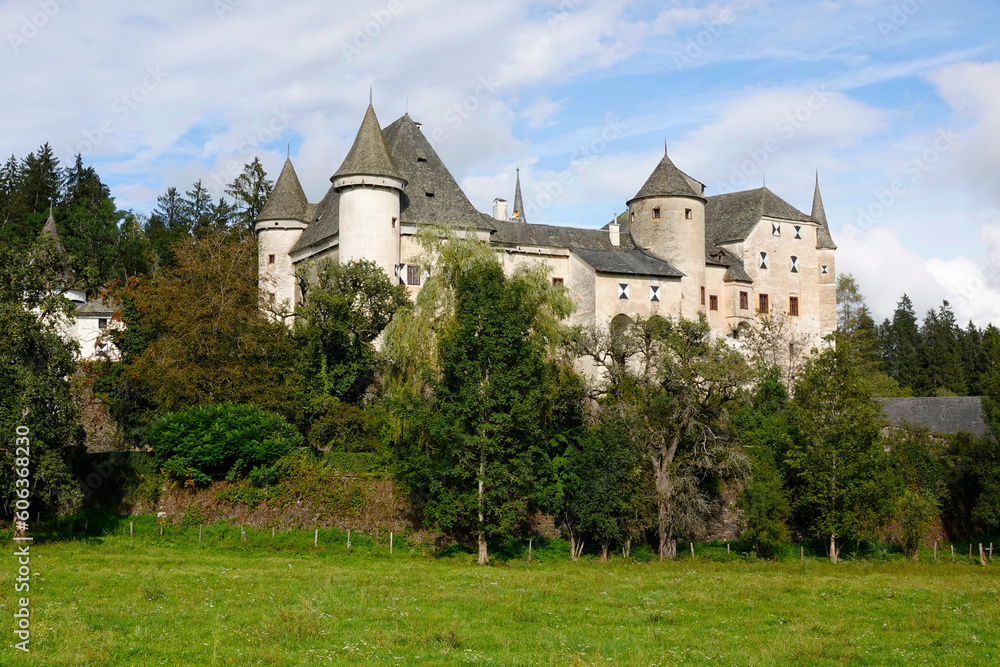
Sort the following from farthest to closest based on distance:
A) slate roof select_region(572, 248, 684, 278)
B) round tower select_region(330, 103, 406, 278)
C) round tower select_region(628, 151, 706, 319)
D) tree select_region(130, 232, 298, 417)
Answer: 1. round tower select_region(628, 151, 706, 319)
2. slate roof select_region(572, 248, 684, 278)
3. round tower select_region(330, 103, 406, 278)
4. tree select_region(130, 232, 298, 417)

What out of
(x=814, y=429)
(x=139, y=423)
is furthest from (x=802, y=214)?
(x=139, y=423)

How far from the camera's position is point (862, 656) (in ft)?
47.2

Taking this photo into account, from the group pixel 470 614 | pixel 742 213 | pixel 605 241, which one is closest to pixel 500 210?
pixel 605 241

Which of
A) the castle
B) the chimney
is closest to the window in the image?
the castle

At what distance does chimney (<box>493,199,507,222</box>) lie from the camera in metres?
53.8

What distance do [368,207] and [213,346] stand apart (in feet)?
34.9

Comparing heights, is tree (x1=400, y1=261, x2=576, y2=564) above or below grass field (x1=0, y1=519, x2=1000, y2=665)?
above

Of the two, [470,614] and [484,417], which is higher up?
[484,417]

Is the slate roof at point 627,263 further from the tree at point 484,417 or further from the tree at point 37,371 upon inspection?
the tree at point 37,371

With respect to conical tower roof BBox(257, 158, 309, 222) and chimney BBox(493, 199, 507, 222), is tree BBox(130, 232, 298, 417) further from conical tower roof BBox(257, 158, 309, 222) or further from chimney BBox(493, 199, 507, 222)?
chimney BBox(493, 199, 507, 222)

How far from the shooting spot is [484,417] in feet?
94.2

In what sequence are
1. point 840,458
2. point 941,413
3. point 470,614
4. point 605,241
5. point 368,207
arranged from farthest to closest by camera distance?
1. point 605,241
2. point 941,413
3. point 368,207
4. point 840,458
5. point 470,614

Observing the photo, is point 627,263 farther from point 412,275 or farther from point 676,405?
point 676,405

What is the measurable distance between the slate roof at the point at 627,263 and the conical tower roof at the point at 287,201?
13.9 metres
